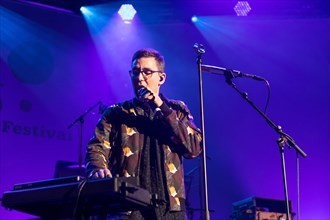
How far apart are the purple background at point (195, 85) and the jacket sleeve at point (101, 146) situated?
190 inches

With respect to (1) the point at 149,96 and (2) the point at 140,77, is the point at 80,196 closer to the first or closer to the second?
(1) the point at 149,96

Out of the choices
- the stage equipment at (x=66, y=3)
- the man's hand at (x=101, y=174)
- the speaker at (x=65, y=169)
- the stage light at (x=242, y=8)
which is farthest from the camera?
the stage equipment at (x=66, y=3)

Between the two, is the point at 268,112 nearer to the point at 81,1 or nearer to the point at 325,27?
the point at 325,27

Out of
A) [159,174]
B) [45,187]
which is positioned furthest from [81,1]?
[45,187]

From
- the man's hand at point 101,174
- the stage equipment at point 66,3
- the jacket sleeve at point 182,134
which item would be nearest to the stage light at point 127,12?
the stage equipment at point 66,3

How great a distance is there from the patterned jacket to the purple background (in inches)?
191

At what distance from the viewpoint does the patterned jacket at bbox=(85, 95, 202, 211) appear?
9.34 feet

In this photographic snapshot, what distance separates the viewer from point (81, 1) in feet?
27.4

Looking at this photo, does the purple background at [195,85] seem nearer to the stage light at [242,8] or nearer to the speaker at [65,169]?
the stage light at [242,8]

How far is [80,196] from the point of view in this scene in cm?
206

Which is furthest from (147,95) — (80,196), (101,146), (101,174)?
(80,196)

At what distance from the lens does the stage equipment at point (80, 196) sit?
6.66ft

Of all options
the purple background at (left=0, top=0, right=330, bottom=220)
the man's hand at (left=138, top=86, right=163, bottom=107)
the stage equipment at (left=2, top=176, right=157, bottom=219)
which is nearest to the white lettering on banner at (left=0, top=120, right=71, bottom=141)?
the purple background at (left=0, top=0, right=330, bottom=220)

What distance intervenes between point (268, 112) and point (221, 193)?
5.64 ft
